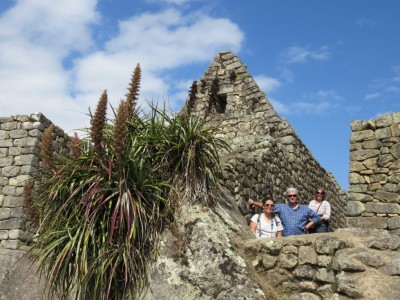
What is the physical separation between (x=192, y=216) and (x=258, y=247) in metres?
1.01

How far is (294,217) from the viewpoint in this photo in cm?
739

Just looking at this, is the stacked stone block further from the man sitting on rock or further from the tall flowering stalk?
the man sitting on rock

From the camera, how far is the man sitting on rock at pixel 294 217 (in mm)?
7340

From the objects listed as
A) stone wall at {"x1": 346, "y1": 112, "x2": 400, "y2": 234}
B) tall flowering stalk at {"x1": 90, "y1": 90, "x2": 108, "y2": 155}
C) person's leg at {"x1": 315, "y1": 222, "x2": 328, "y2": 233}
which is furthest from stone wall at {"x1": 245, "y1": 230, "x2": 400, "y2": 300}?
tall flowering stalk at {"x1": 90, "y1": 90, "x2": 108, "y2": 155}

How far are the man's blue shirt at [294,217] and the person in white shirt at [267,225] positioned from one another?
0.10m

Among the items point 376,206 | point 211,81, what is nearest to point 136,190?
point 376,206

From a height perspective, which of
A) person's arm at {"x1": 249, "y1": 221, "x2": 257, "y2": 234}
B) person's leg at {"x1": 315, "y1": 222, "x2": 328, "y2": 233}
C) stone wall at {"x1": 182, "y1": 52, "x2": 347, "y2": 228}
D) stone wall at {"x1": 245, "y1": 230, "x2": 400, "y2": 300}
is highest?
stone wall at {"x1": 182, "y1": 52, "x2": 347, "y2": 228}

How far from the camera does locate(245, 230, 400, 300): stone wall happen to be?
5309 mm

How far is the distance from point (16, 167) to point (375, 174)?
241 inches

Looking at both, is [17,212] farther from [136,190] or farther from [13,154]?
[136,190]

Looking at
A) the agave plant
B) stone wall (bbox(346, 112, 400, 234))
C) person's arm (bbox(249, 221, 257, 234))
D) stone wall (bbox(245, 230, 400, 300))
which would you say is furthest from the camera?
stone wall (bbox(346, 112, 400, 234))

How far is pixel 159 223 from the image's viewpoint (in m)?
6.48

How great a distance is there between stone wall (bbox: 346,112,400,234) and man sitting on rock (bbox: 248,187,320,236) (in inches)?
35.3

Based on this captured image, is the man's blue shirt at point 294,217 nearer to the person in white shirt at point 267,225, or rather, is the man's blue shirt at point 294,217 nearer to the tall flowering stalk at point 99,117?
the person in white shirt at point 267,225
